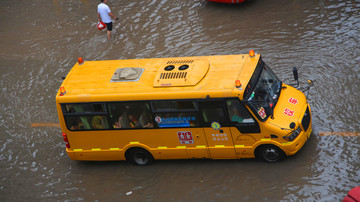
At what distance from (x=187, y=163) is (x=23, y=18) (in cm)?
1342

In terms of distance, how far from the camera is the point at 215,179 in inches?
410

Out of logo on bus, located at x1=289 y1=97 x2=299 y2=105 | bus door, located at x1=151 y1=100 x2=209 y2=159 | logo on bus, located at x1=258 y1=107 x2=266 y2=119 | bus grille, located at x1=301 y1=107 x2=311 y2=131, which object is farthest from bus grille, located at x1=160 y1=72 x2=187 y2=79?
bus grille, located at x1=301 y1=107 x2=311 y2=131

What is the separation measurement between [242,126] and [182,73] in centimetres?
187

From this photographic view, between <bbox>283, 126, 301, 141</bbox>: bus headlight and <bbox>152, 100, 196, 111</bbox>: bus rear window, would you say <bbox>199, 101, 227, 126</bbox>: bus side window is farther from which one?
<bbox>283, 126, 301, 141</bbox>: bus headlight

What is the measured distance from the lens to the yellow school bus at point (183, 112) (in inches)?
391

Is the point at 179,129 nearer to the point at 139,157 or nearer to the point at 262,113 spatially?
the point at 139,157

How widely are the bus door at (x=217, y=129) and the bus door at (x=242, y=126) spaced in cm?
12

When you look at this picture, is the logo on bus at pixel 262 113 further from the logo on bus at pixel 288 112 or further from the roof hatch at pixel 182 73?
the roof hatch at pixel 182 73

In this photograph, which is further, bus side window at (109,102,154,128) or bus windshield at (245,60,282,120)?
bus side window at (109,102,154,128)

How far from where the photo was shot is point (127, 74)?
10781 mm

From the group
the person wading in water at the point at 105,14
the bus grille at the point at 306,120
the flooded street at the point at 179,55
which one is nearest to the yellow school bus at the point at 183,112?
the bus grille at the point at 306,120

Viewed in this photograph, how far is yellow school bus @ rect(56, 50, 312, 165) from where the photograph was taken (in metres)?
9.92

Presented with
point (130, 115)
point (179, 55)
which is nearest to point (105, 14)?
point (179, 55)

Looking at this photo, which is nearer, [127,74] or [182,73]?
[182,73]
